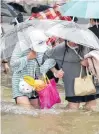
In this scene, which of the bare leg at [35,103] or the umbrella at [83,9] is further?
the umbrella at [83,9]

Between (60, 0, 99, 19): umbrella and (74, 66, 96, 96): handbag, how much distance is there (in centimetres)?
103

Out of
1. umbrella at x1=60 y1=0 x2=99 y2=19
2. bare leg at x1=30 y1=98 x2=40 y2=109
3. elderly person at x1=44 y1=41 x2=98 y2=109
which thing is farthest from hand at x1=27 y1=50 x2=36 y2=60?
umbrella at x1=60 y1=0 x2=99 y2=19

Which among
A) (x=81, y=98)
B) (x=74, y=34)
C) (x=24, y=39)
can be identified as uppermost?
(x=74, y=34)

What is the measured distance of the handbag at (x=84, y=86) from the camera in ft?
20.1

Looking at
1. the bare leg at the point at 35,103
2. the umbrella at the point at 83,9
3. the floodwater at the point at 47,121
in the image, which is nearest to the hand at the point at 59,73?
the bare leg at the point at 35,103

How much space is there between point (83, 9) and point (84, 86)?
4.79ft

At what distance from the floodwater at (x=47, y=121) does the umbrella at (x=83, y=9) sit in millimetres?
1450

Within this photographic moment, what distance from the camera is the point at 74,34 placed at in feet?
20.3

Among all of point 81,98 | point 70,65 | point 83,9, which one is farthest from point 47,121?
point 83,9

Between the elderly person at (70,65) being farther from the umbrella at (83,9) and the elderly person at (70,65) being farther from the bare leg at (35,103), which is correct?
the umbrella at (83,9)

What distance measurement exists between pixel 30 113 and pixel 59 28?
1322mm

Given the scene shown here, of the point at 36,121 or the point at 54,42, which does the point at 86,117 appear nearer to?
the point at 36,121

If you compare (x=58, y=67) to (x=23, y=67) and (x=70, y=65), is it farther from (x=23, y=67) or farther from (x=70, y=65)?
(x=23, y=67)

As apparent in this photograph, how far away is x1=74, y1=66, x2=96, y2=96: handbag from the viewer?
20.1 ft
